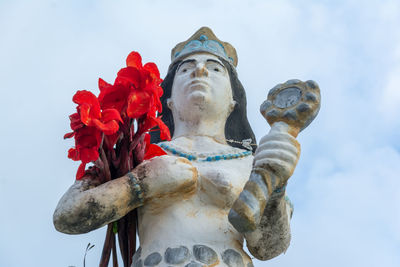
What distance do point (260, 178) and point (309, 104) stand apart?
517 millimetres

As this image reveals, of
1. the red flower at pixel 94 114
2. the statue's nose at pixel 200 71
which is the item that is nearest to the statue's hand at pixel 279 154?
the red flower at pixel 94 114

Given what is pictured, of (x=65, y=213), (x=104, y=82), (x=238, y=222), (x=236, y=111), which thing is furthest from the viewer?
(x=236, y=111)

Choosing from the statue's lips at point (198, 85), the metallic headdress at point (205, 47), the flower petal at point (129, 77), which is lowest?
the flower petal at point (129, 77)

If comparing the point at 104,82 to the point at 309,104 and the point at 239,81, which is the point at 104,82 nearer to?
the point at 309,104

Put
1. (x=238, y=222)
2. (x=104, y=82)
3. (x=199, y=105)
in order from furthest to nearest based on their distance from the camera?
(x=199, y=105), (x=104, y=82), (x=238, y=222)

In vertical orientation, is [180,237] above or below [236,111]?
below

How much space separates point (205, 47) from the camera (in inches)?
211

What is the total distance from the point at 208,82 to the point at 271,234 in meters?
1.47

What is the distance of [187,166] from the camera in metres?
3.92

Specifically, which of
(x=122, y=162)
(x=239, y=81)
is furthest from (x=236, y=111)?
(x=122, y=162)

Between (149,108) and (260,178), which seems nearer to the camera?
(260,178)

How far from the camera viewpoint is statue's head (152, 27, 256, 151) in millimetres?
4879

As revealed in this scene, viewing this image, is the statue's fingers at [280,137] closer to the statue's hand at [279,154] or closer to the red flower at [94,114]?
the statue's hand at [279,154]

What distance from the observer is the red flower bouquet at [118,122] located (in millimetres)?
3553
